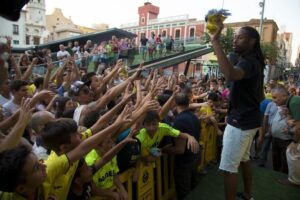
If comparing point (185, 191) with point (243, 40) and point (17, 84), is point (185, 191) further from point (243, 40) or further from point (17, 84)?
point (17, 84)

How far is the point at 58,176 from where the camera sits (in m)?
2.02

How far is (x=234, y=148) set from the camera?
10.1 feet

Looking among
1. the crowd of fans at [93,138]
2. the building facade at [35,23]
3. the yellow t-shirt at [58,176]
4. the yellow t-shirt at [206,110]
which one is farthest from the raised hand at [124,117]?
the building facade at [35,23]

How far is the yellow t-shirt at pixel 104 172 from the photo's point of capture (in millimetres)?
2502

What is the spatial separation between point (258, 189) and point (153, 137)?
213 cm

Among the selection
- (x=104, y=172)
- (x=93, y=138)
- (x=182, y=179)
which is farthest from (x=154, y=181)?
(x=93, y=138)

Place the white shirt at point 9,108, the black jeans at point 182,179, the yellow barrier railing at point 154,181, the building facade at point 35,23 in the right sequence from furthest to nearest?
the building facade at point 35,23, the white shirt at point 9,108, the black jeans at point 182,179, the yellow barrier railing at point 154,181

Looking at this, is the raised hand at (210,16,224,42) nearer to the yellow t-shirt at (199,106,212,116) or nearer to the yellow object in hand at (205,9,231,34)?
the yellow object in hand at (205,9,231,34)

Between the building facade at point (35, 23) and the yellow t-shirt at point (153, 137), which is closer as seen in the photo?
the yellow t-shirt at point (153, 137)

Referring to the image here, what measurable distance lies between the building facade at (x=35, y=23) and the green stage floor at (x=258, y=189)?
6628 centimetres

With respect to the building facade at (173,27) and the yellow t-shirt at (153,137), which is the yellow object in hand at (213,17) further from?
the building facade at (173,27)

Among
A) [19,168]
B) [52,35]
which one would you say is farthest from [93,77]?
[52,35]

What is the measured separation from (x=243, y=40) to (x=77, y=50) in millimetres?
12247

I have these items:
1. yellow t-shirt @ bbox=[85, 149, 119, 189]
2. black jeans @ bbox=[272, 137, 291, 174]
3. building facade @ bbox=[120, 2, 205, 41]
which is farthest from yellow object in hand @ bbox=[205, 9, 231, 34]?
building facade @ bbox=[120, 2, 205, 41]
